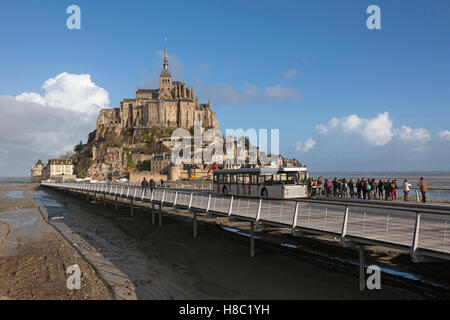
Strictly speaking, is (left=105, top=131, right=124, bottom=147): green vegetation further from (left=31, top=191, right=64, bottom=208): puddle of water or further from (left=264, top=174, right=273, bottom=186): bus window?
(left=264, top=174, right=273, bottom=186): bus window

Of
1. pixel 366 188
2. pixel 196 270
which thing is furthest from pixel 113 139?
pixel 196 270

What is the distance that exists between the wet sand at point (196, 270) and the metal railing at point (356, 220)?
2.06 m

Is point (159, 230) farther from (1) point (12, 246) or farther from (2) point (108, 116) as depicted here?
(2) point (108, 116)

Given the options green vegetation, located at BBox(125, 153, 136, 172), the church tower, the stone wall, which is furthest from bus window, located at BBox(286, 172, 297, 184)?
the church tower

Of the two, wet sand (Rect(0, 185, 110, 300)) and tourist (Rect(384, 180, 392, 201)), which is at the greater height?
tourist (Rect(384, 180, 392, 201))

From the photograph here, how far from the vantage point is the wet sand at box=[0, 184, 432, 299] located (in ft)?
40.2

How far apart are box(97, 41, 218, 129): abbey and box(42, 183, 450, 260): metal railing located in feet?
532

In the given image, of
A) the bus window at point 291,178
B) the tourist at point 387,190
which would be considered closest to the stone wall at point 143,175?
the bus window at point 291,178

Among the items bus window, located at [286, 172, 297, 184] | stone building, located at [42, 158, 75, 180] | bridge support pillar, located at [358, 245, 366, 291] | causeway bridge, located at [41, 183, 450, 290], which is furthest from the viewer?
stone building, located at [42, 158, 75, 180]

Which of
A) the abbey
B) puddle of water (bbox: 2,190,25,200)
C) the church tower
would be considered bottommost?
puddle of water (bbox: 2,190,25,200)

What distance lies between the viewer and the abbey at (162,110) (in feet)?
584

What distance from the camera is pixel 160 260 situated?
17.3 metres

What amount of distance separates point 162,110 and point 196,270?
167897 millimetres

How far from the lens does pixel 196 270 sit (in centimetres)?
1541
